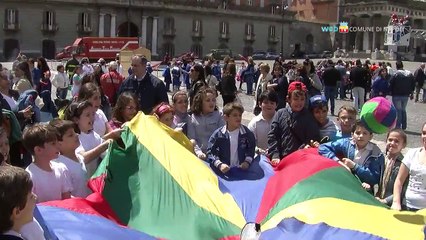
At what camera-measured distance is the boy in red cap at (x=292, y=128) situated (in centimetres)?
618

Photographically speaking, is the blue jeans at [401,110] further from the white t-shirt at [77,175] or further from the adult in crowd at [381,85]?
the white t-shirt at [77,175]

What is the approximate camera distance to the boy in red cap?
6.18 m

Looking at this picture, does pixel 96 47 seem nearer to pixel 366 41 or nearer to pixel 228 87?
pixel 228 87

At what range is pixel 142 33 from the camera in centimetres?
5788

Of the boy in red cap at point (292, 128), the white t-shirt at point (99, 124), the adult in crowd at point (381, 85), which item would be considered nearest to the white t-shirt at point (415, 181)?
the boy in red cap at point (292, 128)

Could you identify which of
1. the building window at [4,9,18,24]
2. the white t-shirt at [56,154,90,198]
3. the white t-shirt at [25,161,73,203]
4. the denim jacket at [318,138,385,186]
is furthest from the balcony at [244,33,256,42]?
the white t-shirt at [25,161,73,203]

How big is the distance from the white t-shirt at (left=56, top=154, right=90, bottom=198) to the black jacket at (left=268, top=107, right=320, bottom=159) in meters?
2.27

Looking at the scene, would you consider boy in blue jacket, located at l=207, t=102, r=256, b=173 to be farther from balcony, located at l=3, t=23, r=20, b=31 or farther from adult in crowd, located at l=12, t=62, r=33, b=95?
balcony, located at l=3, t=23, r=20, b=31

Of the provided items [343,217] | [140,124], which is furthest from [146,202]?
[343,217]

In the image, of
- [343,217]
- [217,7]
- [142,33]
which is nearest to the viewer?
[343,217]

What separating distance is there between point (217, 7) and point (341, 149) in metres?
60.6

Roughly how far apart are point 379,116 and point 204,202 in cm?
169

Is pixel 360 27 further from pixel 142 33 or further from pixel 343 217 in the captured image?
pixel 343 217

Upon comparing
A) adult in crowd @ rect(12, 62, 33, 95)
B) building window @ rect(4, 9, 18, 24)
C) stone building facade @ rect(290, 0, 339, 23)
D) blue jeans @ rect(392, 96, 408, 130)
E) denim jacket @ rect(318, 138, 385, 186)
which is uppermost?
stone building facade @ rect(290, 0, 339, 23)
